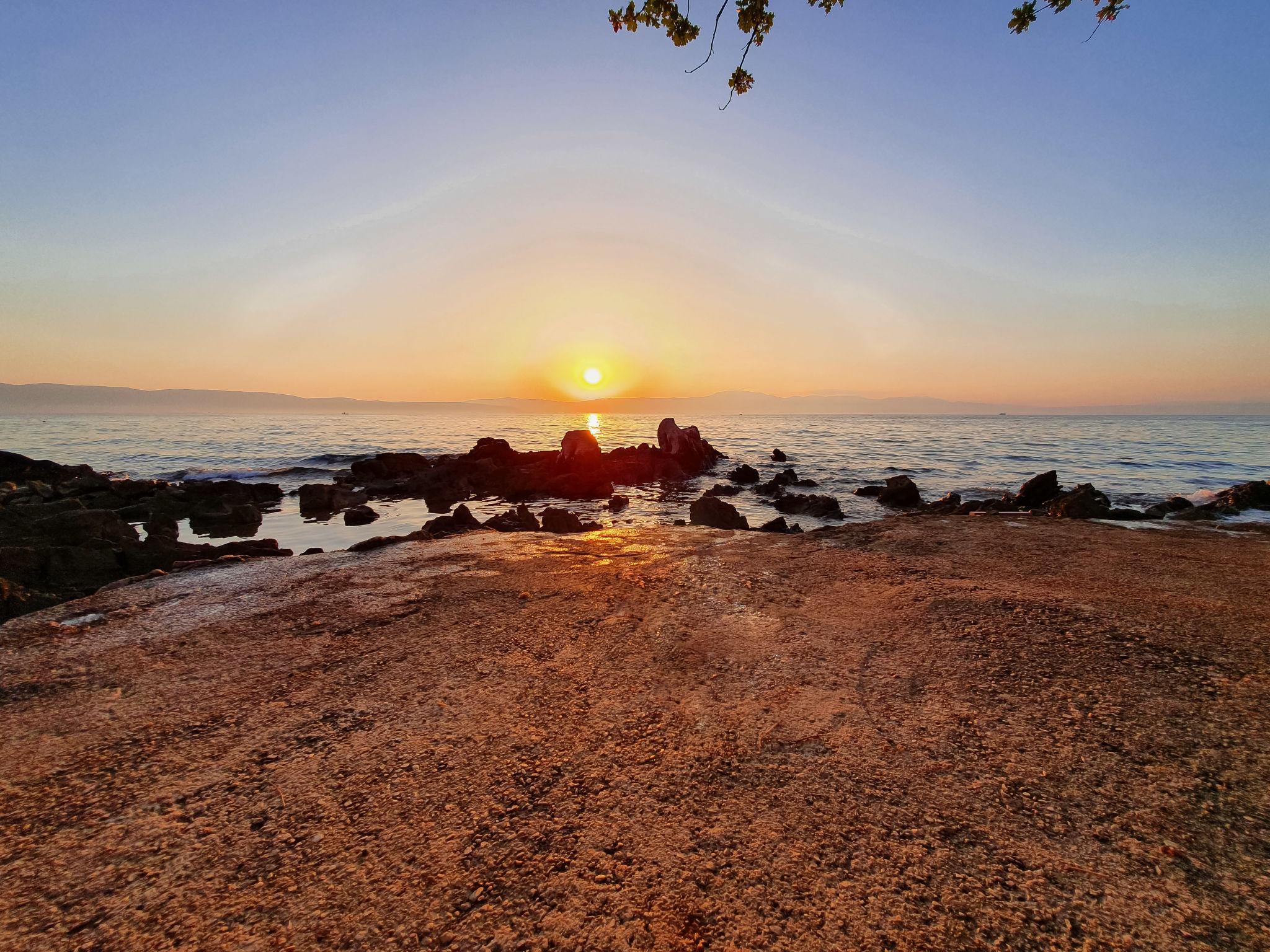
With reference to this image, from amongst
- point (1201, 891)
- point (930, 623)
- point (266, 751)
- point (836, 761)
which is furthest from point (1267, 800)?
point (266, 751)

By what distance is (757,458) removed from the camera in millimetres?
37094

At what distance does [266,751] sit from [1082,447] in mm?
52754

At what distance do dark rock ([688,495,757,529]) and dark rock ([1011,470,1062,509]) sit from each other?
9.52m

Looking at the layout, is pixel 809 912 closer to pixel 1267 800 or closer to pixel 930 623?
pixel 1267 800

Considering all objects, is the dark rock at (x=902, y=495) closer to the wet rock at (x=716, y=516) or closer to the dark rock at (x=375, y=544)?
the wet rock at (x=716, y=516)

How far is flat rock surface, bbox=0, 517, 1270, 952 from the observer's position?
185cm

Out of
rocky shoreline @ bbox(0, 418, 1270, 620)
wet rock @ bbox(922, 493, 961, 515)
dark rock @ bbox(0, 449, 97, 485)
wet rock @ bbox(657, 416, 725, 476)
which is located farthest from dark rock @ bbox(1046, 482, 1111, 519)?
dark rock @ bbox(0, 449, 97, 485)

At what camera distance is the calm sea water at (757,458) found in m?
17.3

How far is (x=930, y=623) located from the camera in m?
4.43

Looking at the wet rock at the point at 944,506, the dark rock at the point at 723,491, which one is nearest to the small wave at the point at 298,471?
the dark rock at the point at 723,491

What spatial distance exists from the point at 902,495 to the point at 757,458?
64.8ft

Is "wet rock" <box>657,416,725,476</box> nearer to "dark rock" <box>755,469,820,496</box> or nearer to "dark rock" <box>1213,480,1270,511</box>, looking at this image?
"dark rock" <box>755,469,820,496</box>

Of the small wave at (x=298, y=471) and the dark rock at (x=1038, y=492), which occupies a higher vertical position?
the small wave at (x=298, y=471)

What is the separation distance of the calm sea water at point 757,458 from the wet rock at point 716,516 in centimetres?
262
